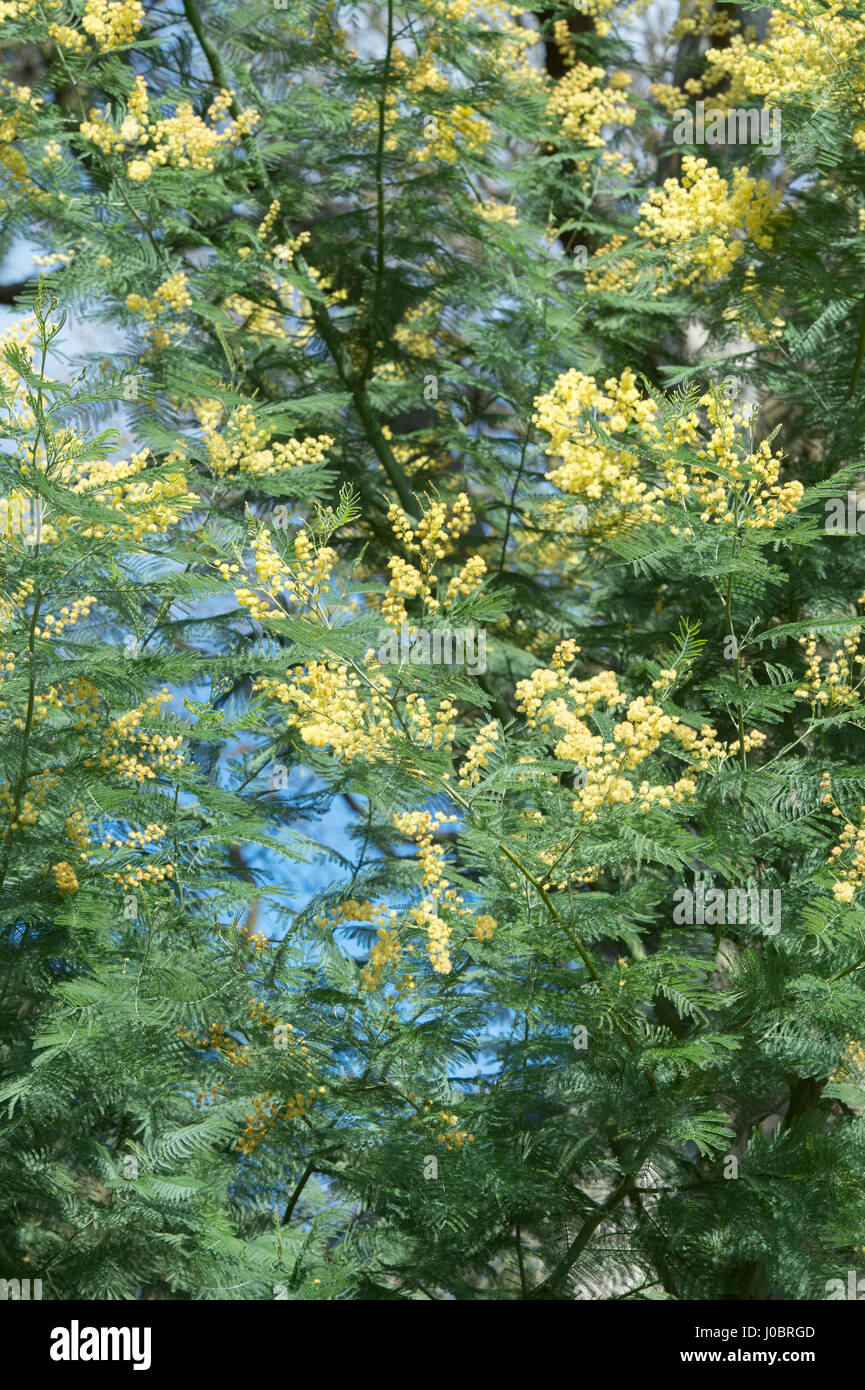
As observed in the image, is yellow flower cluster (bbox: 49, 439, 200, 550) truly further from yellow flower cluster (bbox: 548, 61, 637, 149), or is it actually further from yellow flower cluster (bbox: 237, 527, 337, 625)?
yellow flower cluster (bbox: 548, 61, 637, 149)

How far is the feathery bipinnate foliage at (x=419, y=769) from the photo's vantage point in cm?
314

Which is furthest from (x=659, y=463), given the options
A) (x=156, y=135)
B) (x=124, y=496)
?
(x=156, y=135)

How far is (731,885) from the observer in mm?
3705

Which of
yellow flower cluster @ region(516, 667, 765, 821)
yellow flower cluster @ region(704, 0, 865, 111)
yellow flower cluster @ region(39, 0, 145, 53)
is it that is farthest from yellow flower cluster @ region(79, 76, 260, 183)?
yellow flower cluster @ region(516, 667, 765, 821)

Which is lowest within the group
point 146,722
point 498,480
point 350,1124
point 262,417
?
point 350,1124

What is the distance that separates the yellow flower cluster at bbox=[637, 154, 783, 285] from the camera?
176 inches

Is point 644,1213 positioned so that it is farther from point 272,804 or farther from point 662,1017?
point 272,804

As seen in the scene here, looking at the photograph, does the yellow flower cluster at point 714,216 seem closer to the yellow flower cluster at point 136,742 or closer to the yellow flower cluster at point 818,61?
the yellow flower cluster at point 818,61

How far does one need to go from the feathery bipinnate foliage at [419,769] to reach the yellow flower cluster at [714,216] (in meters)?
0.02

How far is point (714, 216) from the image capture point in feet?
14.8
